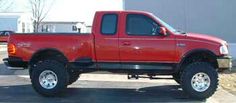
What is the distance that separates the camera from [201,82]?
1265 centimetres

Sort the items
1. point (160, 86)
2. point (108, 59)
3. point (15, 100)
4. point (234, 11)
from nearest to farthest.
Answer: point (15, 100), point (108, 59), point (160, 86), point (234, 11)

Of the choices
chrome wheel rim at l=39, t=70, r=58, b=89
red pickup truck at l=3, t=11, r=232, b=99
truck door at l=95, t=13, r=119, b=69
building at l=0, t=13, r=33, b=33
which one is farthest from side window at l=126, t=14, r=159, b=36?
building at l=0, t=13, r=33, b=33

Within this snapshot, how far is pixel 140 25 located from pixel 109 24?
2.52 ft

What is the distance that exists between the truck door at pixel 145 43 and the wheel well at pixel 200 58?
0.38m

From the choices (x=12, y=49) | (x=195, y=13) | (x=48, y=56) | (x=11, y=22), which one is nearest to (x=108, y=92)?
(x=48, y=56)

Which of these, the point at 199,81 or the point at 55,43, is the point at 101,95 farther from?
the point at 199,81

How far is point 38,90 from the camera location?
12922mm

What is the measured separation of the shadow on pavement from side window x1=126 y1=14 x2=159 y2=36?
5.23 ft

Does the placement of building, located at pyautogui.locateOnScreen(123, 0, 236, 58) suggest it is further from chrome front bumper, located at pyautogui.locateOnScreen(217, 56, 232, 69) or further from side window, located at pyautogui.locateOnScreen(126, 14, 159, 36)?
chrome front bumper, located at pyautogui.locateOnScreen(217, 56, 232, 69)

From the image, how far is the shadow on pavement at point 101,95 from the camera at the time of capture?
12.3 m

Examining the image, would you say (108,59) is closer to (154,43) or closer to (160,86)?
(154,43)

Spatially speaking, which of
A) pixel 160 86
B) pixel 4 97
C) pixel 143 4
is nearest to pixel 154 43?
pixel 160 86

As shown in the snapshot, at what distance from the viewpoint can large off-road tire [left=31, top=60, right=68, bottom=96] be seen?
12844mm

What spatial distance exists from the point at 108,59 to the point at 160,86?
291 cm
